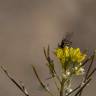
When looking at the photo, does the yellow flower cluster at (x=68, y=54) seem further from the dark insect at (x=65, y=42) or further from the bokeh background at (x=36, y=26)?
the bokeh background at (x=36, y=26)

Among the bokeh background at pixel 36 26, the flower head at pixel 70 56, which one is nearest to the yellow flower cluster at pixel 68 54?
the flower head at pixel 70 56

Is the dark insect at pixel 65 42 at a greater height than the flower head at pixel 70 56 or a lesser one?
greater

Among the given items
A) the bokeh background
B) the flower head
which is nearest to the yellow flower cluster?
the flower head

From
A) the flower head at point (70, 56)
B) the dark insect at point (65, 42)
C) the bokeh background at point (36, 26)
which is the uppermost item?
the dark insect at point (65, 42)

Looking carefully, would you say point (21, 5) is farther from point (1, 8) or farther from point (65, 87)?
point (65, 87)

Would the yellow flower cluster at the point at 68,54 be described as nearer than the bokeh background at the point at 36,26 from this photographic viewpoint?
Yes

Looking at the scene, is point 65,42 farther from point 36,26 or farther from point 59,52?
point 36,26
